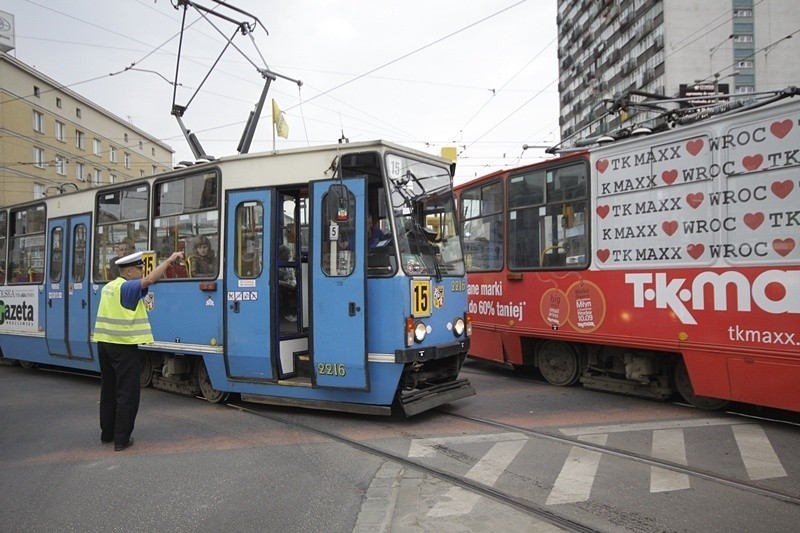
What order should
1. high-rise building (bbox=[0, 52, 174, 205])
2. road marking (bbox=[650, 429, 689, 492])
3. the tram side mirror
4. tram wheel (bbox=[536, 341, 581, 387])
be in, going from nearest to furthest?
road marking (bbox=[650, 429, 689, 492]) < the tram side mirror < tram wheel (bbox=[536, 341, 581, 387]) < high-rise building (bbox=[0, 52, 174, 205])

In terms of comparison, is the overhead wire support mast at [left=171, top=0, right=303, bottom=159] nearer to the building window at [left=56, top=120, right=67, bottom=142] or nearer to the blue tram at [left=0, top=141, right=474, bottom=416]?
the blue tram at [left=0, top=141, right=474, bottom=416]

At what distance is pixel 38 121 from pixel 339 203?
40.6m

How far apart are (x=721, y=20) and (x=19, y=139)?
57.4 m

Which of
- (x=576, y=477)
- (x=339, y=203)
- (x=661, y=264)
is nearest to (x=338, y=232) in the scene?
(x=339, y=203)

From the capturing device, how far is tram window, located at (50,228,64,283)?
31.9 ft

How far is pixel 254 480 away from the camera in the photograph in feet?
15.5

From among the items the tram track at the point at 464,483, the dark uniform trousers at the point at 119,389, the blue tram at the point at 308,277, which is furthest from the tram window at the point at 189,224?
the tram track at the point at 464,483

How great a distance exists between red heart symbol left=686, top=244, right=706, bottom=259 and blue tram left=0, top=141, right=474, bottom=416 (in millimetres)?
2599

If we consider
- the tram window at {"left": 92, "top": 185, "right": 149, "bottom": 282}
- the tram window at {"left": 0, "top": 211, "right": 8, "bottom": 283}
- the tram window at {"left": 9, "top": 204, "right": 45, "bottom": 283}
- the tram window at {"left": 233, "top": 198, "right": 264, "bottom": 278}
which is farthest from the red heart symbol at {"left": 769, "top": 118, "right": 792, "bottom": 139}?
the tram window at {"left": 0, "top": 211, "right": 8, "bottom": 283}

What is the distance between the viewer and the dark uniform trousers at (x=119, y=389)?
561cm

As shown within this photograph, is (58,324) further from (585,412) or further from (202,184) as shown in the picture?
(585,412)

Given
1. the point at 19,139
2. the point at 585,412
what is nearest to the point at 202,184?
the point at 585,412

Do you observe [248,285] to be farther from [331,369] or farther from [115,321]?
[115,321]

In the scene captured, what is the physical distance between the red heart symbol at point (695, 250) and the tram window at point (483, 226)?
310 centimetres
